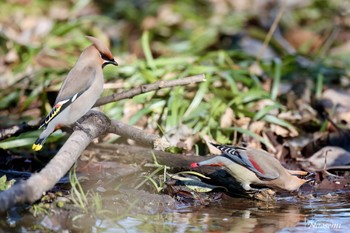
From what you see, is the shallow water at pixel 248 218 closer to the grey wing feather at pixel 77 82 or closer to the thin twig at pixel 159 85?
the thin twig at pixel 159 85

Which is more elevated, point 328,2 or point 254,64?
point 328,2

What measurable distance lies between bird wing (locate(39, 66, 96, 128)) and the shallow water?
81cm

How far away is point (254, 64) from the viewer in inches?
278

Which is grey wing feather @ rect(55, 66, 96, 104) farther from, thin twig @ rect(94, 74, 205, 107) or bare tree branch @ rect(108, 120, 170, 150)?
bare tree branch @ rect(108, 120, 170, 150)

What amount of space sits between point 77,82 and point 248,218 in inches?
51.7

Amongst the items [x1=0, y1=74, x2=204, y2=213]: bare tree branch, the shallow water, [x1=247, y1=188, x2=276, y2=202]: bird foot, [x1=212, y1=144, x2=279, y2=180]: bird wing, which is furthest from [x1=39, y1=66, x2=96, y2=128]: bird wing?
[x1=247, y1=188, x2=276, y2=202]: bird foot

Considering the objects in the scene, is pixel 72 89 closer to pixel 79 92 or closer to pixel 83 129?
pixel 79 92

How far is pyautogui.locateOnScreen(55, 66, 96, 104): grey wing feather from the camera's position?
446 cm

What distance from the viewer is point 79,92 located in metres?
4.46

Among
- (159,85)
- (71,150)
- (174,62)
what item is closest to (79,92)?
(159,85)

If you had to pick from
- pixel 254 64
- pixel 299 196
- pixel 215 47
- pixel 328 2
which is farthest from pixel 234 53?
pixel 328 2

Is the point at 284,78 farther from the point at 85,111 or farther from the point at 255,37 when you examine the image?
the point at 85,111

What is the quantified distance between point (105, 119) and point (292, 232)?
136 centimetres

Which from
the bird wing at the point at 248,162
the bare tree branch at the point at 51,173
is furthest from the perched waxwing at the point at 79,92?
the bird wing at the point at 248,162
